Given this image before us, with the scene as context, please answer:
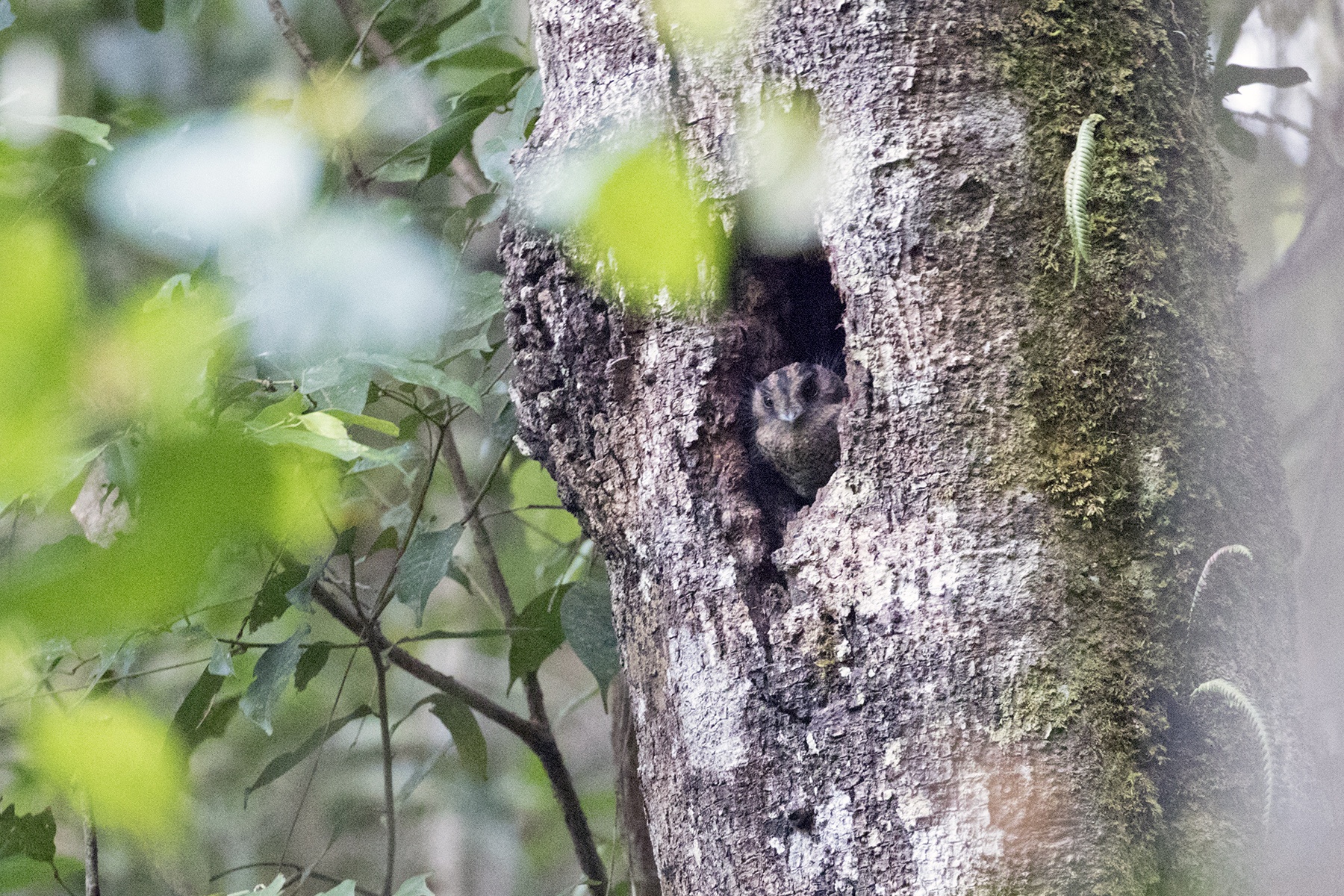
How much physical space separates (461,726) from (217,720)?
1.23 feet

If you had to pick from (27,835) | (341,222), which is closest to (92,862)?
(27,835)

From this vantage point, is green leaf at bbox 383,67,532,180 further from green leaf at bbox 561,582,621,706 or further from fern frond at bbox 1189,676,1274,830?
fern frond at bbox 1189,676,1274,830

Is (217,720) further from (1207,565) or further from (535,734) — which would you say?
(1207,565)

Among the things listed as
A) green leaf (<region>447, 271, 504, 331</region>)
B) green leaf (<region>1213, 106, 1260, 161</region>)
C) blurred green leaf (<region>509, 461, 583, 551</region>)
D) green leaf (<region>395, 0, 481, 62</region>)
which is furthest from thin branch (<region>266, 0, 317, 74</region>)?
green leaf (<region>1213, 106, 1260, 161</region>)

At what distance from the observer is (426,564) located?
1357 millimetres

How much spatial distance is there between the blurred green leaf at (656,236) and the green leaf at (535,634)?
683 millimetres

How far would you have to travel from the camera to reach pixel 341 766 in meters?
2.21

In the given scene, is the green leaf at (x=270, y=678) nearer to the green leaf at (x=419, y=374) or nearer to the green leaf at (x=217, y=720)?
the green leaf at (x=217, y=720)

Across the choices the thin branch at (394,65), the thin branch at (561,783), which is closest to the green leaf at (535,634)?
the thin branch at (561,783)

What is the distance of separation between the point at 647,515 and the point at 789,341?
240 millimetres

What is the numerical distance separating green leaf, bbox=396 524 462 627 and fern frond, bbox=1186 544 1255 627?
876 mm

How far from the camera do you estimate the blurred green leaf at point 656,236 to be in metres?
0.91

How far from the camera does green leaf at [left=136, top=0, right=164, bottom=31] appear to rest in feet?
5.61

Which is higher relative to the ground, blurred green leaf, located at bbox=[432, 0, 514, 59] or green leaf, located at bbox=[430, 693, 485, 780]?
blurred green leaf, located at bbox=[432, 0, 514, 59]
